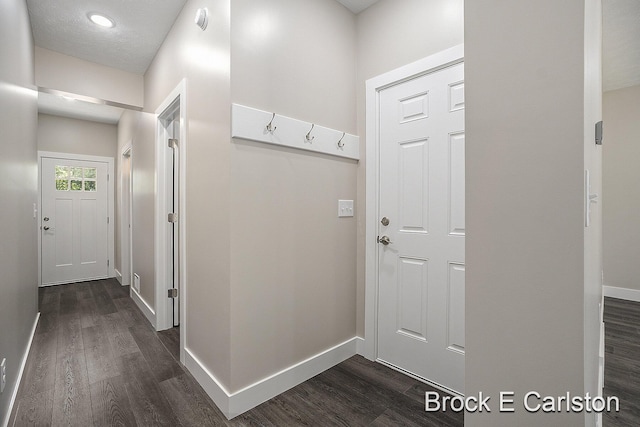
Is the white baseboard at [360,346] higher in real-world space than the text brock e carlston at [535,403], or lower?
lower

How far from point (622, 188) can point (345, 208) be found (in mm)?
3994

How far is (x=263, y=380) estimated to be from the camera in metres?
1.80

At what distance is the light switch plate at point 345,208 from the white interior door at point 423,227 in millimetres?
236

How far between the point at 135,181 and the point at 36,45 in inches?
60.3

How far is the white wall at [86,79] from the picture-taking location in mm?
2893

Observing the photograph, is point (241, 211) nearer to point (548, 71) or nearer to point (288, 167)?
point (288, 167)

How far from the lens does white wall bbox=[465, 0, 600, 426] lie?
659mm

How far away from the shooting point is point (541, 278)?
700mm

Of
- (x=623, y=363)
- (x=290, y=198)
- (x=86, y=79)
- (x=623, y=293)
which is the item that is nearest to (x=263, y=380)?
(x=290, y=198)

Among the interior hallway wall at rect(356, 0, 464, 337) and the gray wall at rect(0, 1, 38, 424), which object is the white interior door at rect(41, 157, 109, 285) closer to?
the gray wall at rect(0, 1, 38, 424)

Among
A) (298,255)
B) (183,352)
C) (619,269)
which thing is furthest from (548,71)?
(619,269)

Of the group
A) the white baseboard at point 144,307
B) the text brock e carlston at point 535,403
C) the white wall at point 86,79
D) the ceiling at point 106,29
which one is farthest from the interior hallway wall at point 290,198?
the white wall at point 86,79

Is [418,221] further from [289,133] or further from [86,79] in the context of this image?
[86,79]

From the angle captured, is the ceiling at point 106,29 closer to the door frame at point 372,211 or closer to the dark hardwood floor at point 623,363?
the door frame at point 372,211
